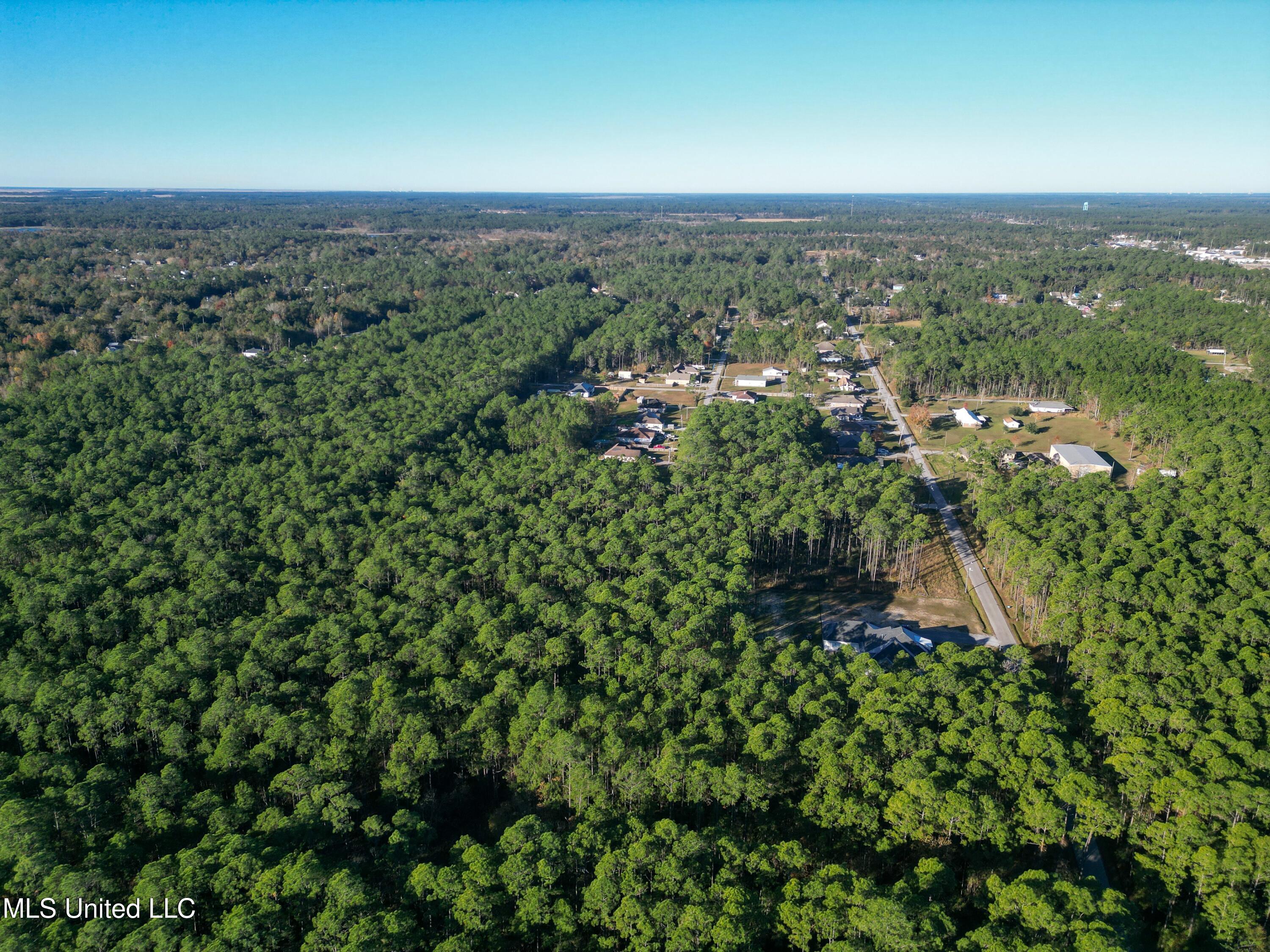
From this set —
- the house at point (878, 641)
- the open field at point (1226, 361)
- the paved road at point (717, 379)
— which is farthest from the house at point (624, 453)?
the open field at point (1226, 361)

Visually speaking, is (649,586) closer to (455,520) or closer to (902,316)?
(455,520)

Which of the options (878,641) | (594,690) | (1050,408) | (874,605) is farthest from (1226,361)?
(594,690)

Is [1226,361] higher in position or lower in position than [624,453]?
higher

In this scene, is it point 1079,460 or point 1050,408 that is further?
point 1050,408

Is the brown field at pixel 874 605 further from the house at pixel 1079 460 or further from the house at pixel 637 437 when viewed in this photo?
the house at pixel 637 437

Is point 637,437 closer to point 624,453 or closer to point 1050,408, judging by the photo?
point 624,453

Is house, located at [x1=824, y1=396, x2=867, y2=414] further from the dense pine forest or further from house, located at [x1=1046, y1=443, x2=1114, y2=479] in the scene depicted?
house, located at [x1=1046, y1=443, x2=1114, y2=479]

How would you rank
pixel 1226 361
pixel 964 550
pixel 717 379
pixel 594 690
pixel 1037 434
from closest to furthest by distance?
pixel 594 690
pixel 964 550
pixel 1037 434
pixel 1226 361
pixel 717 379
